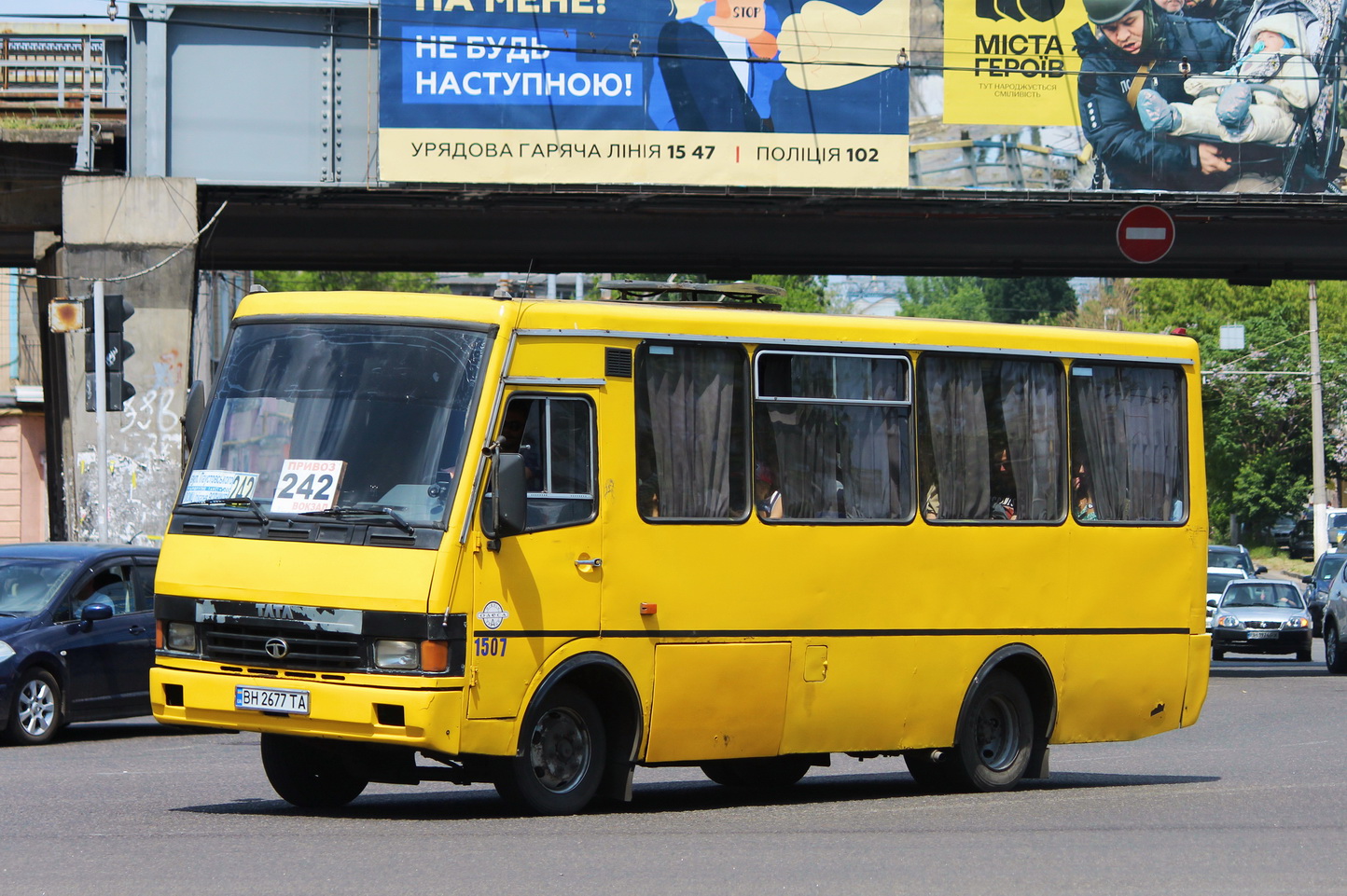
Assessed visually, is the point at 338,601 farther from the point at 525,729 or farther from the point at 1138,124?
the point at 1138,124

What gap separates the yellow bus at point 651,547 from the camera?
991 cm

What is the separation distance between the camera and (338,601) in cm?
977

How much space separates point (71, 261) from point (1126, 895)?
832 inches

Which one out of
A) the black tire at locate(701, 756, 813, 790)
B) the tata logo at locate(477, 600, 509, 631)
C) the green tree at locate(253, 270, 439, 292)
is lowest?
the black tire at locate(701, 756, 813, 790)

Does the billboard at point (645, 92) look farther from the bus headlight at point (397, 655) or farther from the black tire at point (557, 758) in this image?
the bus headlight at point (397, 655)

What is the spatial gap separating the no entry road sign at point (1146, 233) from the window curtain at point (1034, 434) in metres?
14.5

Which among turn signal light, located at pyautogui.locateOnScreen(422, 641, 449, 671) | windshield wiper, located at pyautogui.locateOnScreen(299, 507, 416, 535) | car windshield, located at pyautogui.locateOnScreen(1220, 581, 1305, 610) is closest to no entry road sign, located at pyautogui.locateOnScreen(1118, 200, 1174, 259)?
car windshield, located at pyautogui.locateOnScreen(1220, 581, 1305, 610)

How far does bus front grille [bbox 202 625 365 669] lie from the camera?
9781 millimetres

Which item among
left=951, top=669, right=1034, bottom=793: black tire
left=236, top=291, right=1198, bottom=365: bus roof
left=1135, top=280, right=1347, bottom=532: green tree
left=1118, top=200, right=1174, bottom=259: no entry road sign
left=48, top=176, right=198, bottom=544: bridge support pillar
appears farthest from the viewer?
left=1135, top=280, right=1347, bottom=532: green tree

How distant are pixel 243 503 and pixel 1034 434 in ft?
17.3

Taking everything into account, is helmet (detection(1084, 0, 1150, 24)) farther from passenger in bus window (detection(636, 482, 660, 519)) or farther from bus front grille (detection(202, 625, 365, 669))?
bus front grille (detection(202, 625, 365, 669))

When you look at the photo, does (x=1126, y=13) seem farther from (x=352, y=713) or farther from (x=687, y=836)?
(x=352, y=713)

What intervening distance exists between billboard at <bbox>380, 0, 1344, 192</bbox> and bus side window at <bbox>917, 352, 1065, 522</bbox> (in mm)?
13420

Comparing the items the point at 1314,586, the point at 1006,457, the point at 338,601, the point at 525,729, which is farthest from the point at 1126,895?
the point at 1314,586
